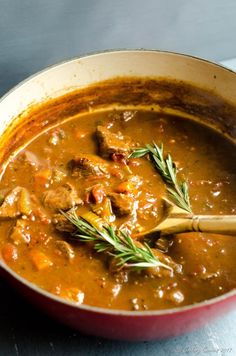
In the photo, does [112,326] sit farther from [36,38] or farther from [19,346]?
[36,38]

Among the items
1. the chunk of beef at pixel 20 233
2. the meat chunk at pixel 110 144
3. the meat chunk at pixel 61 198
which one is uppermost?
the meat chunk at pixel 110 144

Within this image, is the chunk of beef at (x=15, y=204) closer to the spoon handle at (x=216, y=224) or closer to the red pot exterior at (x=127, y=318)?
the red pot exterior at (x=127, y=318)

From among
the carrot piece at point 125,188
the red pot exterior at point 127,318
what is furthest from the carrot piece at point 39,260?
the carrot piece at point 125,188

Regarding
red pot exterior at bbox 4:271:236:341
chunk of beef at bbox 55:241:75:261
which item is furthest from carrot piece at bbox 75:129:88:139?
red pot exterior at bbox 4:271:236:341

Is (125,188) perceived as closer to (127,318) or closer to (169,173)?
(169,173)

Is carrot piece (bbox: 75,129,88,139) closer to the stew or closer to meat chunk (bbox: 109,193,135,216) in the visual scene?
the stew

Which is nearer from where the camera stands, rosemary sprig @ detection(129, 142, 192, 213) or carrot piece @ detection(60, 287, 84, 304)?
carrot piece @ detection(60, 287, 84, 304)

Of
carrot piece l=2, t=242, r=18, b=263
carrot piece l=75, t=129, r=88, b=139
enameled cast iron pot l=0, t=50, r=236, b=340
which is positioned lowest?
carrot piece l=2, t=242, r=18, b=263

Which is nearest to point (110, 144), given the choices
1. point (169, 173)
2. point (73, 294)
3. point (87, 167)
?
point (87, 167)

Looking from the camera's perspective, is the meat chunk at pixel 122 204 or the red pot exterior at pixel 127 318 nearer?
the red pot exterior at pixel 127 318

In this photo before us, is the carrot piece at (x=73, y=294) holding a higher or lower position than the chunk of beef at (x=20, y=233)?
lower
